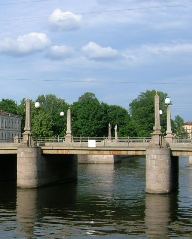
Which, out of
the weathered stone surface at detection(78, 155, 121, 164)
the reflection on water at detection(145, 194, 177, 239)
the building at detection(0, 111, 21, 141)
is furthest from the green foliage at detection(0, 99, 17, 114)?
the reflection on water at detection(145, 194, 177, 239)

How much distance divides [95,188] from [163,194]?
9.97 m

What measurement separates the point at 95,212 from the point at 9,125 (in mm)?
116764

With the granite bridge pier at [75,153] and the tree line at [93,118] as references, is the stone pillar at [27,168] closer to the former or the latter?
the granite bridge pier at [75,153]

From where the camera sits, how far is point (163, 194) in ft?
184

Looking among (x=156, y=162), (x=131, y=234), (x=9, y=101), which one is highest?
(x=9, y=101)

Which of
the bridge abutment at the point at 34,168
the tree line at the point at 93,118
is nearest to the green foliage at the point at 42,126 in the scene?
the tree line at the point at 93,118

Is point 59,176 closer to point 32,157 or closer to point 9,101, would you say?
point 32,157

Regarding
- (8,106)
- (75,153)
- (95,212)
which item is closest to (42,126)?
(8,106)

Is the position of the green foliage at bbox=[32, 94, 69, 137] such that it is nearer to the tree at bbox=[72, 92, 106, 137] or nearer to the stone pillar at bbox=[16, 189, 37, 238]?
the tree at bbox=[72, 92, 106, 137]

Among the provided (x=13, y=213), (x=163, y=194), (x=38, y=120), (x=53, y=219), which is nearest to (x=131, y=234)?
(x=53, y=219)

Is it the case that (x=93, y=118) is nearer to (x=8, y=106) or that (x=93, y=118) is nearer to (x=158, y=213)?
(x=8, y=106)

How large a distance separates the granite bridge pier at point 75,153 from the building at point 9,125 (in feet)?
270

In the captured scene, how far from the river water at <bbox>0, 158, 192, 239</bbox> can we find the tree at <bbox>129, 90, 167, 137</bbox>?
9716 centimetres

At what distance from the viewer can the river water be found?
37.8m
